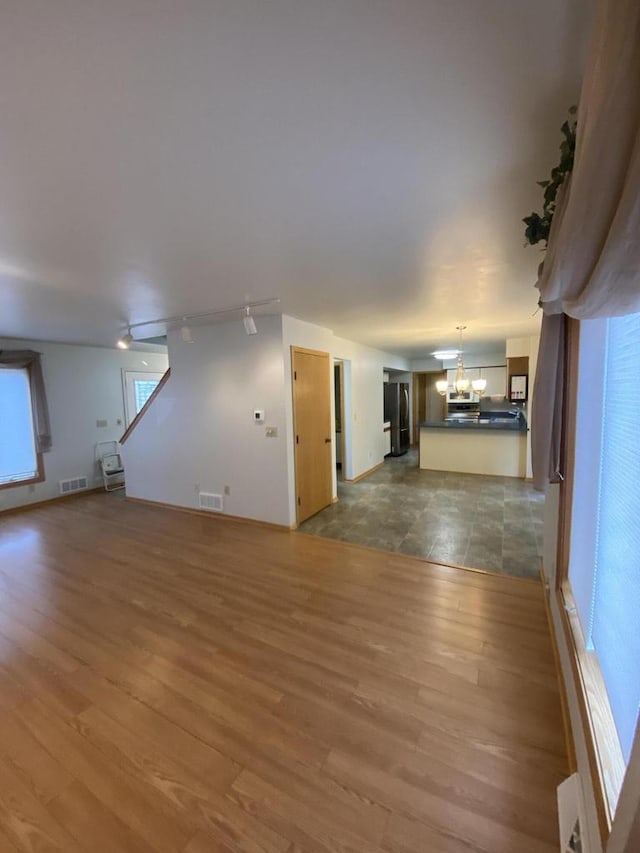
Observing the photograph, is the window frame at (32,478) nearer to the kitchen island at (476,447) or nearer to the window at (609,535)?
the kitchen island at (476,447)

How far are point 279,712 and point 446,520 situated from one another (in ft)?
9.68

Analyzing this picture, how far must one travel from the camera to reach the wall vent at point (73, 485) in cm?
550

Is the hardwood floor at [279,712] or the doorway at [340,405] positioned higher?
Result: the doorway at [340,405]

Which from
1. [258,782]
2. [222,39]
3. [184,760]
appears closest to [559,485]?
[258,782]

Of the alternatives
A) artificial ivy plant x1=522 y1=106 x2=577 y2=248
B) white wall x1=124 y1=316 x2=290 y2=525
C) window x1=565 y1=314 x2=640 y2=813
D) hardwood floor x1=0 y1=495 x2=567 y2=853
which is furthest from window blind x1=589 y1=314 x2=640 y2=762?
white wall x1=124 y1=316 x2=290 y2=525

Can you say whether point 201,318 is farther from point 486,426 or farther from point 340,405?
point 486,426

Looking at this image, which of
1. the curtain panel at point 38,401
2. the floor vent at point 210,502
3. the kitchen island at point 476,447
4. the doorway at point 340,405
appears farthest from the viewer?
the kitchen island at point 476,447

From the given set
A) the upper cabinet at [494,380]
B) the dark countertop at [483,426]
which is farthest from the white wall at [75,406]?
the upper cabinet at [494,380]

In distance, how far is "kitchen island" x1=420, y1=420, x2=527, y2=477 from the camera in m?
5.90

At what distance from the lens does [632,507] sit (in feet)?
3.23

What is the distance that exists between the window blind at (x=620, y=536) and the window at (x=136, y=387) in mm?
6534

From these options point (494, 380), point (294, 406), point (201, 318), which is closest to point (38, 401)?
point (201, 318)

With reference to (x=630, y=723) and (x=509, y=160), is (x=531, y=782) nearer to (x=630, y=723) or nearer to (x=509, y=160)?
(x=630, y=723)

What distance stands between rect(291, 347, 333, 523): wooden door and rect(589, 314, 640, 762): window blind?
302 cm
